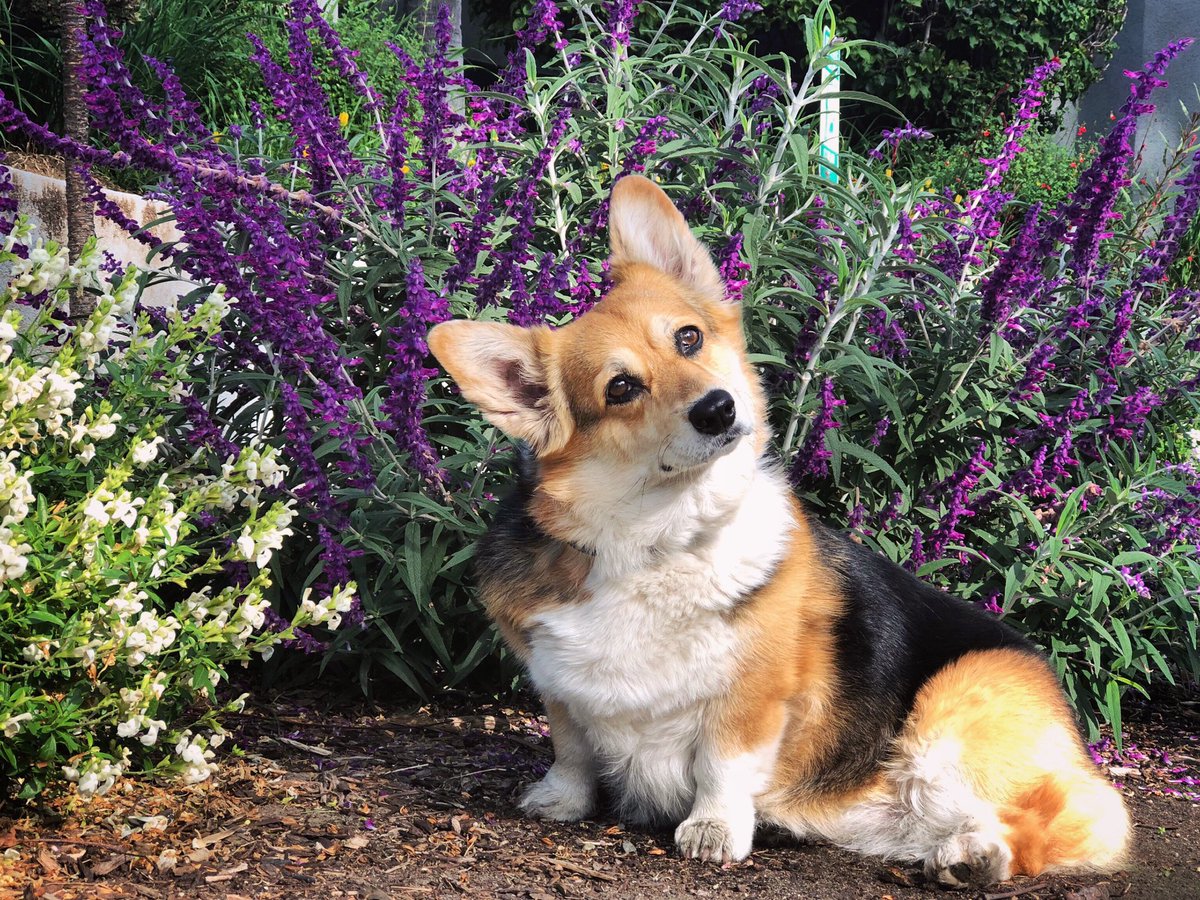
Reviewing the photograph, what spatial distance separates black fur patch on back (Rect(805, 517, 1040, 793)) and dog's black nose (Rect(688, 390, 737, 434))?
2.10 feet

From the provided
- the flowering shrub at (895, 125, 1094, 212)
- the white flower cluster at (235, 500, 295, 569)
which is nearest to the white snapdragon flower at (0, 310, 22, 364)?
the white flower cluster at (235, 500, 295, 569)

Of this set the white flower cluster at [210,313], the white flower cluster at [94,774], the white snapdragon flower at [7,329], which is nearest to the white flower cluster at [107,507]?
the white snapdragon flower at [7,329]

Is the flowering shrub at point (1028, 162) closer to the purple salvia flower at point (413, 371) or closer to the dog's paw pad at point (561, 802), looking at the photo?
the purple salvia flower at point (413, 371)

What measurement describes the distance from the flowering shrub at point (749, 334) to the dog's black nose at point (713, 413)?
781 mm

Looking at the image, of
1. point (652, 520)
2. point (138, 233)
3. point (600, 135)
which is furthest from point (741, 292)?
point (138, 233)

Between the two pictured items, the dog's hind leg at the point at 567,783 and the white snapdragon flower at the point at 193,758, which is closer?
the white snapdragon flower at the point at 193,758

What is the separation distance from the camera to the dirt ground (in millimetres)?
2418

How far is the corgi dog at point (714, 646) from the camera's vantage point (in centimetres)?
262

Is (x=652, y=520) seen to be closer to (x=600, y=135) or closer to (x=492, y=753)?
(x=492, y=753)

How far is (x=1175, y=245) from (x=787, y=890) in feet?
9.56

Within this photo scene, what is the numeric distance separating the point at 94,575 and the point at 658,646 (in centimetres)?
125

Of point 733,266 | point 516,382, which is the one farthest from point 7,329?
point 733,266

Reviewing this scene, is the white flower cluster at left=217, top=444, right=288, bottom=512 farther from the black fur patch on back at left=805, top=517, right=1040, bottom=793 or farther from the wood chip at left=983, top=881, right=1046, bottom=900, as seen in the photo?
the wood chip at left=983, top=881, right=1046, bottom=900

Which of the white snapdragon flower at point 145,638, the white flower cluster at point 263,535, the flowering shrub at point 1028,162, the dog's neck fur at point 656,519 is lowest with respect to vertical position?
the white snapdragon flower at point 145,638
